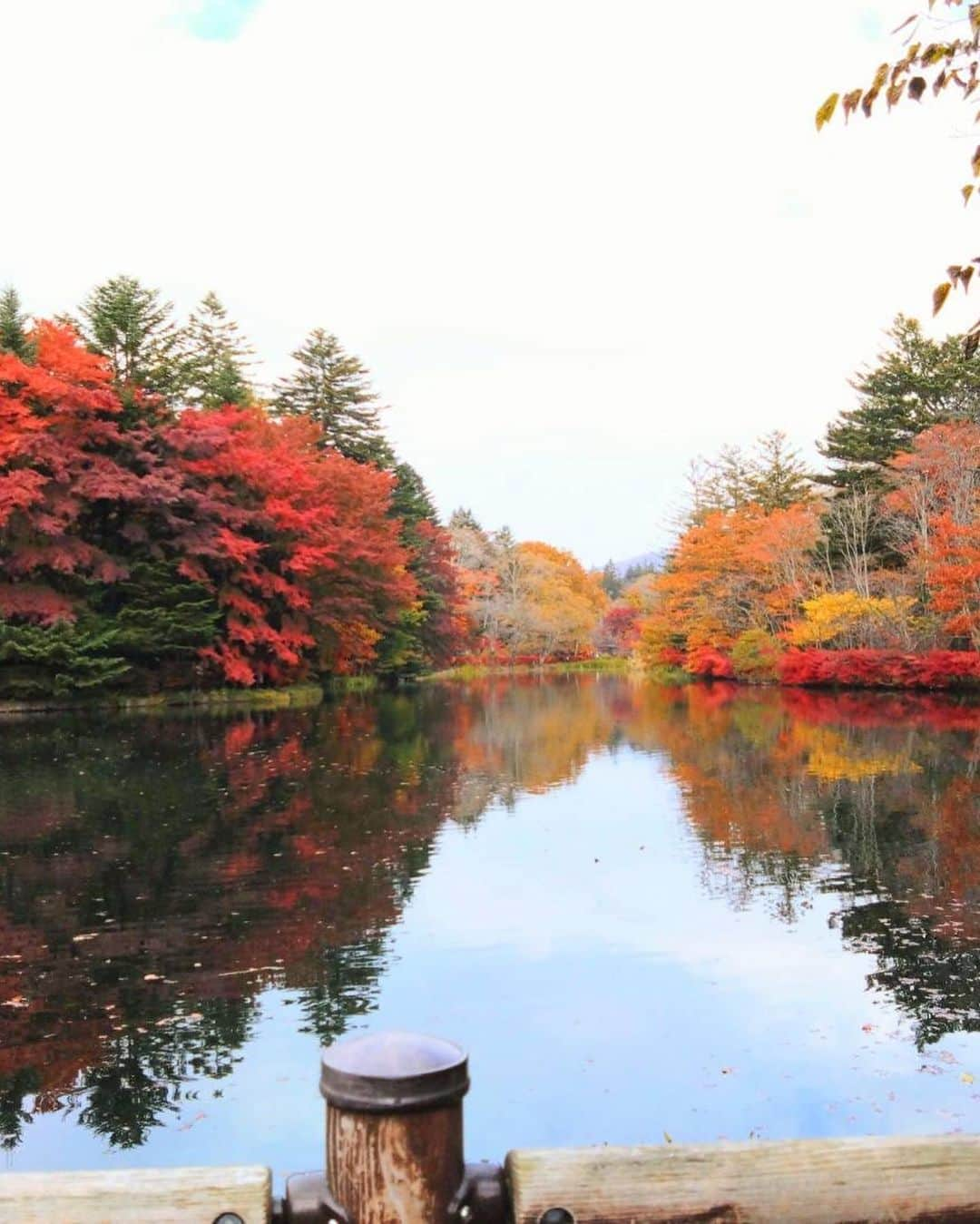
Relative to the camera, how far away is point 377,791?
11.8m

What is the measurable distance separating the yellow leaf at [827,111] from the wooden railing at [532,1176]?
2236 mm

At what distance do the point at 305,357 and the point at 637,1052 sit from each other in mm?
39694

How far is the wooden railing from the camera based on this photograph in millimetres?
1591

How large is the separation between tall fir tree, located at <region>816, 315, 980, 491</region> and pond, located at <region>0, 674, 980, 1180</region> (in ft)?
86.6

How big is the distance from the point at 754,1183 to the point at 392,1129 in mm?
556

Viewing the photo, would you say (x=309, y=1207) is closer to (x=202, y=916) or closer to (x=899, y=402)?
(x=202, y=916)

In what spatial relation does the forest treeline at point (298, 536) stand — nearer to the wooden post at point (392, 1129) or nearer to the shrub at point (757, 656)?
the shrub at point (757, 656)

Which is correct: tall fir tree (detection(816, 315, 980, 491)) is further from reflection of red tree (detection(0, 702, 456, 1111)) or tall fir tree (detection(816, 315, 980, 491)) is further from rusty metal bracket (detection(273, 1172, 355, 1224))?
rusty metal bracket (detection(273, 1172, 355, 1224))

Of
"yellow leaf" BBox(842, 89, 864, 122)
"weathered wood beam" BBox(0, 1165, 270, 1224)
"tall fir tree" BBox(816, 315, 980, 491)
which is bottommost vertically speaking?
"weathered wood beam" BBox(0, 1165, 270, 1224)

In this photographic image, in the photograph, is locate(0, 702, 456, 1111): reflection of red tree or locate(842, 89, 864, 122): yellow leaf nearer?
locate(842, 89, 864, 122): yellow leaf

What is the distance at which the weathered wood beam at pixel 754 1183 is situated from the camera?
162 centimetres

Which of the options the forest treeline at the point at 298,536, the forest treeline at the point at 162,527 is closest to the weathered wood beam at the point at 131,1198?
the forest treeline at the point at 298,536

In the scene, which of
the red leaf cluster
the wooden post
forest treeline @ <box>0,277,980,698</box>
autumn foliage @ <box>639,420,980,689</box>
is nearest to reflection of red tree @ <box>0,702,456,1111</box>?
the wooden post

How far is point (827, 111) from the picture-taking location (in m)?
2.63
